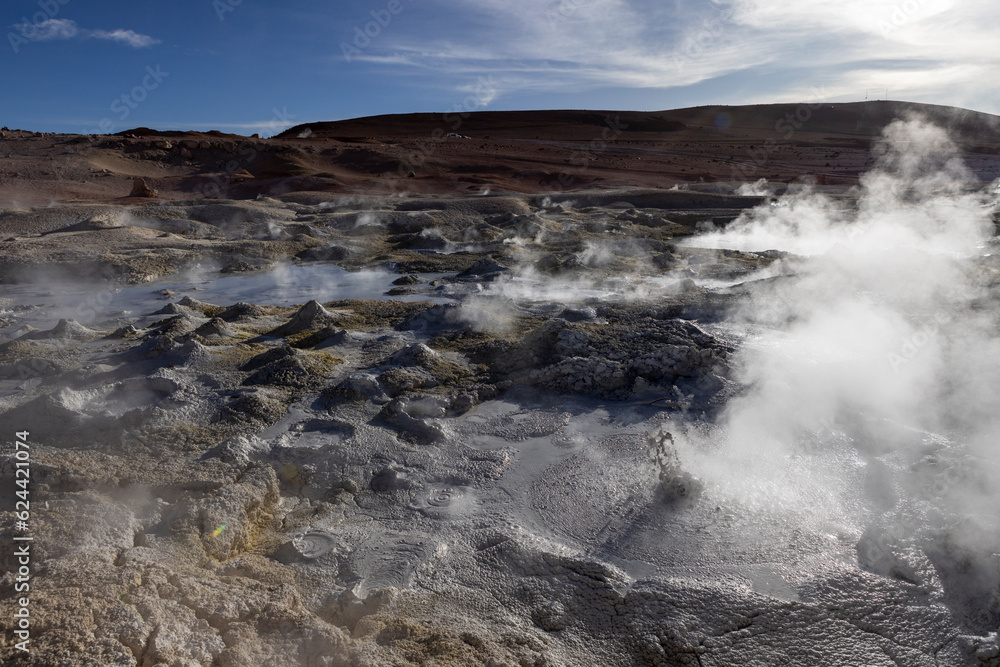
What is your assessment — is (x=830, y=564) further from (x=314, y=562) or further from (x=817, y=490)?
(x=314, y=562)

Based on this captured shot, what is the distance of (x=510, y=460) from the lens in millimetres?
3531

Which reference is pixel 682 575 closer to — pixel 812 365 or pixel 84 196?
pixel 812 365

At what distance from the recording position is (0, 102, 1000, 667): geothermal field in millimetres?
2264

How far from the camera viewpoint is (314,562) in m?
2.66

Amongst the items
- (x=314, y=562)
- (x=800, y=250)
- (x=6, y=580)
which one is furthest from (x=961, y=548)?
(x=800, y=250)

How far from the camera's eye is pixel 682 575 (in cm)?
261

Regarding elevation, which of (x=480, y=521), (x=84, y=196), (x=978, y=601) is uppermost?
(x=84, y=196)

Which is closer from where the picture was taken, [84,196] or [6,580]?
[6,580]

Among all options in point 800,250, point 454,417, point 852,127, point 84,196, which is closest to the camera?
point 454,417

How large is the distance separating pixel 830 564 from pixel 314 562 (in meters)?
2.14

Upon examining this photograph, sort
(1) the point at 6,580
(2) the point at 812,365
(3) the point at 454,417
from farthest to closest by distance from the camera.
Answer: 1. (2) the point at 812,365
2. (3) the point at 454,417
3. (1) the point at 6,580

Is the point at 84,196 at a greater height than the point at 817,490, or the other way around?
the point at 84,196

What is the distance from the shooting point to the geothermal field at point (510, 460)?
2264 millimetres

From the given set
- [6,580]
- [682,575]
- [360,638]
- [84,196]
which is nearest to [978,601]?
[682,575]
